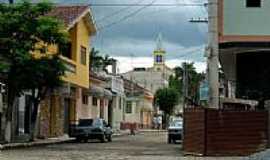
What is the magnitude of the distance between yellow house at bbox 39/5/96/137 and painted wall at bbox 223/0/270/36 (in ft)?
60.4

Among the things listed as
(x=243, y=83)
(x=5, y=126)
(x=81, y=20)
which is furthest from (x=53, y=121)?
(x=243, y=83)

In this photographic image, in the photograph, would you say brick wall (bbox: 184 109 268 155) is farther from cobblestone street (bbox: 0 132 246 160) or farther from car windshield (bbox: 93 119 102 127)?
car windshield (bbox: 93 119 102 127)

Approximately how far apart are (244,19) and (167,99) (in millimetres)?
79086

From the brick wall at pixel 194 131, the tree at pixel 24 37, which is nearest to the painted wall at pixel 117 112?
the tree at pixel 24 37

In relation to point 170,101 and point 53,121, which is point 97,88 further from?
point 170,101

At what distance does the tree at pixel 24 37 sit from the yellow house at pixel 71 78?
1005 cm

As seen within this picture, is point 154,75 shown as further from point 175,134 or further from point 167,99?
point 175,134

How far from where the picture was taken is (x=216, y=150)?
2922cm

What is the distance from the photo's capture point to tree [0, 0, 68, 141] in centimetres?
3669

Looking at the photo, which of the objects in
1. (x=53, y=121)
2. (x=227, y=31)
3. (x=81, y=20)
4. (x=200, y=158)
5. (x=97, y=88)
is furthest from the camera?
(x=97, y=88)

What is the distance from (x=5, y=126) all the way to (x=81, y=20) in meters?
20.3

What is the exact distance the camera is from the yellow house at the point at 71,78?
170 ft

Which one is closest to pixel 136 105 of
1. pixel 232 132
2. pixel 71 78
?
pixel 71 78

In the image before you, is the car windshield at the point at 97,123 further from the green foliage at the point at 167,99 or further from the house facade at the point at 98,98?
the green foliage at the point at 167,99
